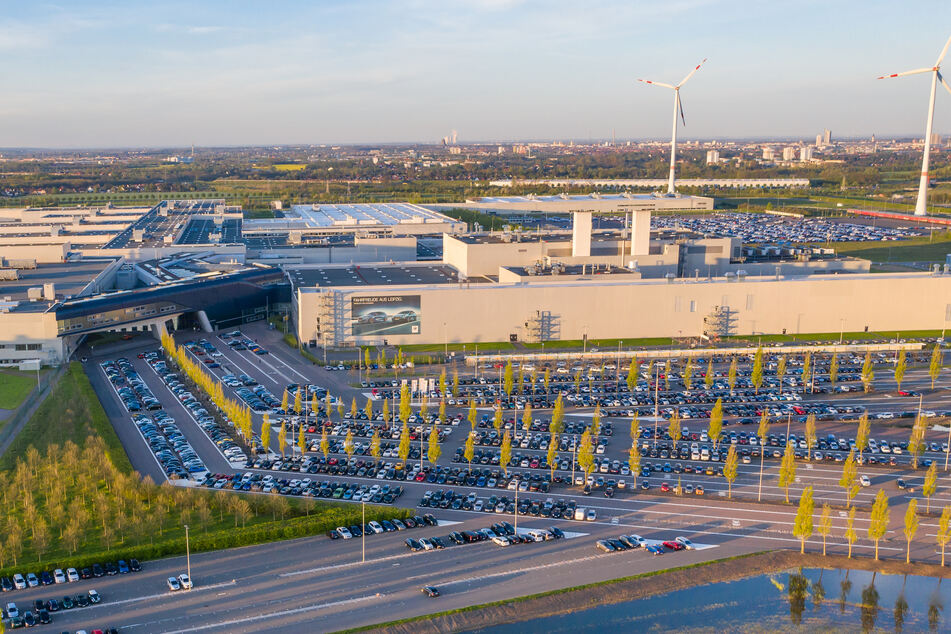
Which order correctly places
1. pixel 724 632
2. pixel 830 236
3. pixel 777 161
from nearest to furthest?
pixel 724 632 → pixel 830 236 → pixel 777 161

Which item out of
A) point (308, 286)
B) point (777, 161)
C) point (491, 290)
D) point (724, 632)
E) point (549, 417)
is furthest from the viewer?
point (777, 161)

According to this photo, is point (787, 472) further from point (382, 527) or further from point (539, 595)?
point (382, 527)

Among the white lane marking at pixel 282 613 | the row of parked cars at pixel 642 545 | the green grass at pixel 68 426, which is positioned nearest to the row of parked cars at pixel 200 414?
the green grass at pixel 68 426

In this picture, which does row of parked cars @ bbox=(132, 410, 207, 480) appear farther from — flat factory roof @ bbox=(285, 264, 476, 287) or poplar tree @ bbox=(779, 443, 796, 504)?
poplar tree @ bbox=(779, 443, 796, 504)

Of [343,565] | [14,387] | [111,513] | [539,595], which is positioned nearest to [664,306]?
[539,595]

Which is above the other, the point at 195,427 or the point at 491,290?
the point at 491,290

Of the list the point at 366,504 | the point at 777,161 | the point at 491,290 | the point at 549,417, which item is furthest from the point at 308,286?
the point at 777,161

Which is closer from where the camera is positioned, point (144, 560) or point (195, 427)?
point (144, 560)

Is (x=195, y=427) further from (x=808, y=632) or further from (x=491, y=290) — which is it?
(x=808, y=632)
